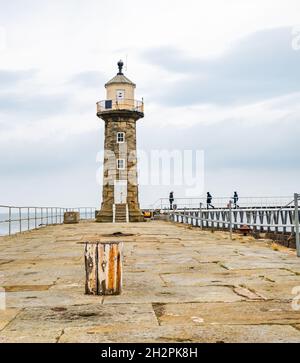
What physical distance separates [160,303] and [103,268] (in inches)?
33.8

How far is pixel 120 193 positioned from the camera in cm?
3444

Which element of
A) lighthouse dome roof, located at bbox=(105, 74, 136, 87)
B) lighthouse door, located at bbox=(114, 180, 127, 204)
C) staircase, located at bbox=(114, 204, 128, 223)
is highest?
lighthouse dome roof, located at bbox=(105, 74, 136, 87)

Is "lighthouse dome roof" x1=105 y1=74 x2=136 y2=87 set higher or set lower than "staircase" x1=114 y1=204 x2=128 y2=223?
higher

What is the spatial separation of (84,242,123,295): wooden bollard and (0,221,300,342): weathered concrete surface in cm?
15

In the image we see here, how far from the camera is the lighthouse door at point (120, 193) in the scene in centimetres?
3447

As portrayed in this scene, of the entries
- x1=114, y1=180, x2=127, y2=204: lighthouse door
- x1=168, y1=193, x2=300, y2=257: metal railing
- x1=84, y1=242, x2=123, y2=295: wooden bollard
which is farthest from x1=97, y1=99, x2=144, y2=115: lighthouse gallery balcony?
x1=84, y1=242, x2=123, y2=295: wooden bollard

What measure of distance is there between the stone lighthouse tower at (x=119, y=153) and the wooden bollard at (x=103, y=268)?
1108 inches

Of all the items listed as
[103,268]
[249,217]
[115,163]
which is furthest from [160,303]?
[249,217]

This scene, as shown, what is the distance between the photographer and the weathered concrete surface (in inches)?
161

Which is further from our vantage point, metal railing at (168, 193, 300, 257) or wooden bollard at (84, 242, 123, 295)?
metal railing at (168, 193, 300, 257)

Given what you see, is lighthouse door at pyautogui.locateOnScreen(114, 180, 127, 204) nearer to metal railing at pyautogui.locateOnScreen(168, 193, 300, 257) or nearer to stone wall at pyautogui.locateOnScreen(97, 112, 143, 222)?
stone wall at pyautogui.locateOnScreen(97, 112, 143, 222)

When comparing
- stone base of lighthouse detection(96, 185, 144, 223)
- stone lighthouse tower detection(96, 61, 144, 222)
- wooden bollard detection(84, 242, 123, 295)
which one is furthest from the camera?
stone lighthouse tower detection(96, 61, 144, 222)
